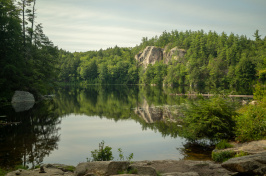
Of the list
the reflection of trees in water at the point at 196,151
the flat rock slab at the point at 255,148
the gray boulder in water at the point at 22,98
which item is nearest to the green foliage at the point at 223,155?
the flat rock slab at the point at 255,148

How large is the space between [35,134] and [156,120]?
486 inches

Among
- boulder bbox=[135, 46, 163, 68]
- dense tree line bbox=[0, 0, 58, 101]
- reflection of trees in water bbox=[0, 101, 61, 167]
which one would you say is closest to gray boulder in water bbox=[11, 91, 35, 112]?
dense tree line bbox=[0, 0, 58, 101]

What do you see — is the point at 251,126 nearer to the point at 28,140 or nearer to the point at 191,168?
the point at 191,168

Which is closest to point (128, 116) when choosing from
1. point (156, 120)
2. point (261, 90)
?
point (156, 120)

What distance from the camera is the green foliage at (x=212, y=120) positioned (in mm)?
13898

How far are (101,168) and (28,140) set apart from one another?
10.3 meters

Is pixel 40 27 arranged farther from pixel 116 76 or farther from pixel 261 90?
pixel 116 76

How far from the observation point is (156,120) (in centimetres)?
2414

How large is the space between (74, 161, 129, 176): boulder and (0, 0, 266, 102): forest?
61.1 ft

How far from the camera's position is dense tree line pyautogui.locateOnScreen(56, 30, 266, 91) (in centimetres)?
8106

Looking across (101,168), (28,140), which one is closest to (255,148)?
(101,168)

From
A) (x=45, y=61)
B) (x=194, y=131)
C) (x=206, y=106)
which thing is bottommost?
(x=194, y=131)

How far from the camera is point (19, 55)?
115ft

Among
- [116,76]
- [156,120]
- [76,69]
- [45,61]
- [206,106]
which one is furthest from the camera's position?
[76,69]
